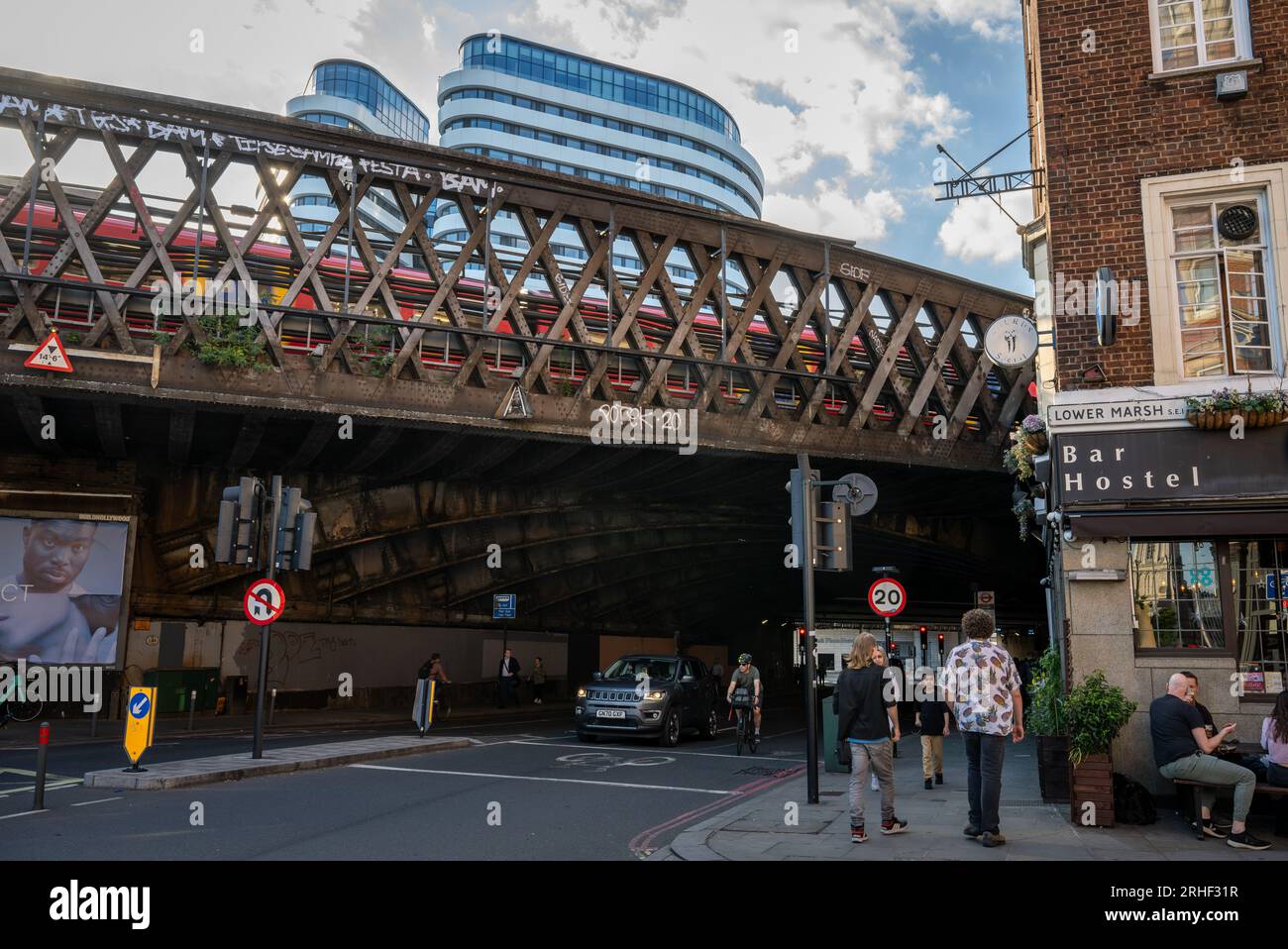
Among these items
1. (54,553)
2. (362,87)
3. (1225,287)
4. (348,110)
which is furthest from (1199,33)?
(362,87)

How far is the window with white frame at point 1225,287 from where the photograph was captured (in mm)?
11234

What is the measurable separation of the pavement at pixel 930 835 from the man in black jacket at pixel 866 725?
0.86 ft

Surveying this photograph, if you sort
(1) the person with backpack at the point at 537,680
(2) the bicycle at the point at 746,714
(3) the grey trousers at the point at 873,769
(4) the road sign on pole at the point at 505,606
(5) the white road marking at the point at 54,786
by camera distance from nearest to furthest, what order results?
(3) the grey trousers at the point at 873,769, (5) the white road marking at the point at 54,786, (2) the bicycle at the point at 746,714, (4) the road sign on pole at the point at 505,606, (1) the person with backpack at the point at 537,680

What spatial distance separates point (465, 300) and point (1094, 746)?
15771 mm

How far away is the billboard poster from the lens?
2002cm

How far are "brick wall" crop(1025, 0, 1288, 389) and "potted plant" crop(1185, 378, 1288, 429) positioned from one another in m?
0.73

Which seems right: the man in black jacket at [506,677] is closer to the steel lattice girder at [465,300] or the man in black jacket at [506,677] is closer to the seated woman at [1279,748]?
the steel lattice girder at [465,300]

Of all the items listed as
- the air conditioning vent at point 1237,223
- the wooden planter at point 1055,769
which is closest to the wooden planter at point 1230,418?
the air conditioning vent at point 1237,223

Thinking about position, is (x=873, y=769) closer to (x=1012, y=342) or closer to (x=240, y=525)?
(x=240, y=525)

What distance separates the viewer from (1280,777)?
862cm

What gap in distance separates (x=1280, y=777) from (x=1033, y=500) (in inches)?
247

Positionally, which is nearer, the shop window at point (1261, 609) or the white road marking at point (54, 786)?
the shop window at point (1261, 609)

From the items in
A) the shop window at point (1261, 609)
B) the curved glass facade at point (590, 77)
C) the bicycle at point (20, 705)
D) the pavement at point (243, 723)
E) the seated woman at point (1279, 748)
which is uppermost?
the curved glass facade at point (590, 77)
